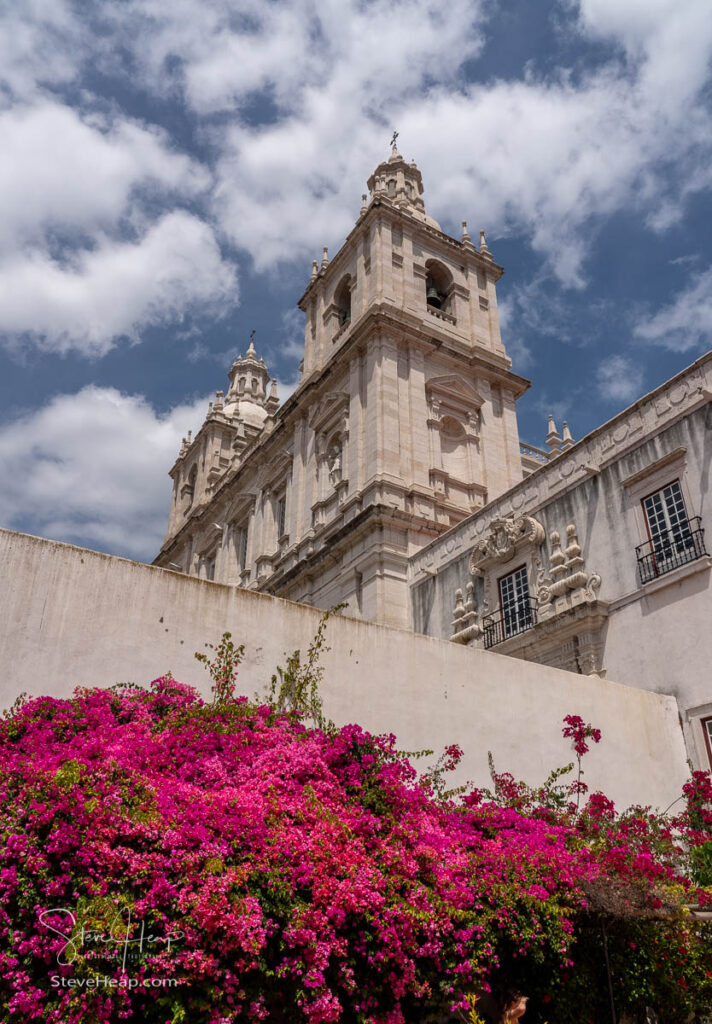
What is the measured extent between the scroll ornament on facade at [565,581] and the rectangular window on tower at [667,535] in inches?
45.2

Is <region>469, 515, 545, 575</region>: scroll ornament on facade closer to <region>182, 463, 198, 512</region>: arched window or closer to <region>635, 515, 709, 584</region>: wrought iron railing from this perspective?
<region>635, 515, 709, 584</region>: wrought iron railing

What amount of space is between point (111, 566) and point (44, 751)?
320 centimetres

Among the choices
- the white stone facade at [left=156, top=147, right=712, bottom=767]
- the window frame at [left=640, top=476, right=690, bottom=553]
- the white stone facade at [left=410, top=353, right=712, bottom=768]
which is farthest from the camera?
the white stone facade at [left=156, top=147, right=712, bottom=767]

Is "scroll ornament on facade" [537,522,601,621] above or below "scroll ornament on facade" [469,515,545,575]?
below

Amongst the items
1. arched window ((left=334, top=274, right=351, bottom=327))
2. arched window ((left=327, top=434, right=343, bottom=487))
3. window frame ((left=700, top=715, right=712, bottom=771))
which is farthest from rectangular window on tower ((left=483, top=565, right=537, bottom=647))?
arched window ((left=334, top=274, right=351, bottom=327))

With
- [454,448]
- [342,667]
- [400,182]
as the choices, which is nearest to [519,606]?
[342,667]

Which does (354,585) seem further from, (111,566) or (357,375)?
(111,566)

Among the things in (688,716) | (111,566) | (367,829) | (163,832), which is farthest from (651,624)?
(163,832)

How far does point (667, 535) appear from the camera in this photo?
13141 millimetres

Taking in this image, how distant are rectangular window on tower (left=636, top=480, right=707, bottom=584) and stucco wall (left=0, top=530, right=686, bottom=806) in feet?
7.41

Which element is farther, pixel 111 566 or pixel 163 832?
pixel 111 566

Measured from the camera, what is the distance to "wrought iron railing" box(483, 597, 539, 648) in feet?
50.4

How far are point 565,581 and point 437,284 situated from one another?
17.2m

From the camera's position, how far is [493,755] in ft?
34.8
